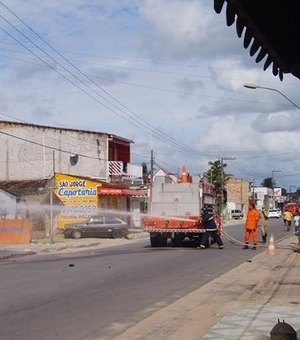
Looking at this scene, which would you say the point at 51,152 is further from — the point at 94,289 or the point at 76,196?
the point at 94,289

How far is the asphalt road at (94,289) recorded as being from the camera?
1000 cm

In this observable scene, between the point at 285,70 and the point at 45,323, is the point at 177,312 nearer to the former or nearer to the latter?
the point at 45,323

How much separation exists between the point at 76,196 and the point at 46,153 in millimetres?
6021

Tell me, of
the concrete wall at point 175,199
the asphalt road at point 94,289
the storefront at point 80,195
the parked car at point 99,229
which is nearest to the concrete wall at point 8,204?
the parked car at point 99,229

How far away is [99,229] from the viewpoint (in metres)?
37.6

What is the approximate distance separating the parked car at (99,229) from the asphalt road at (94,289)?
510 inches

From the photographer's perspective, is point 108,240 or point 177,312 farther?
point 108,240

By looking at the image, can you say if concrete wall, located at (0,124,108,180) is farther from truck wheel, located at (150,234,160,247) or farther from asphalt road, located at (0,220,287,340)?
asphalt road, located at (0,220,287,340)

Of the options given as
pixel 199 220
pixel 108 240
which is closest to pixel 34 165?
pixel 108 240

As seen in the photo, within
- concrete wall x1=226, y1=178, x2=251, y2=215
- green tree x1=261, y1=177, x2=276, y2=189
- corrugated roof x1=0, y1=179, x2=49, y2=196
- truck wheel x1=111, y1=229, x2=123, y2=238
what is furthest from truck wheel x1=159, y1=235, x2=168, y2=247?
green tree x1=261, y1=177, x2=276, y2=189

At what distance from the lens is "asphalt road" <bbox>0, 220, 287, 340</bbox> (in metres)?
10.0

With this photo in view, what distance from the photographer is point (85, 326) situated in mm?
9930

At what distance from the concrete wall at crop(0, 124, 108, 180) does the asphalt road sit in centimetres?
2604

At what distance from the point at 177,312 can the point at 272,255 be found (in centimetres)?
1225
